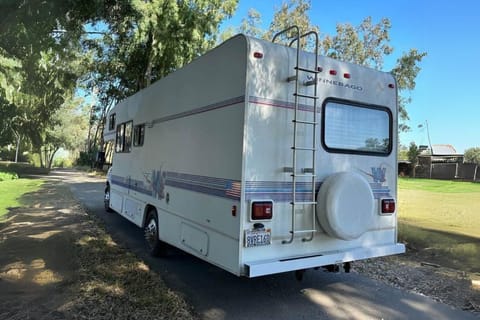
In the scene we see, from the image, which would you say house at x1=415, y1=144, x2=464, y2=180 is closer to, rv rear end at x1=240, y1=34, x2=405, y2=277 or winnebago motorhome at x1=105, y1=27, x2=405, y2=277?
winnebago motorhome at x1=105, y1=27, x2=405, y2=277

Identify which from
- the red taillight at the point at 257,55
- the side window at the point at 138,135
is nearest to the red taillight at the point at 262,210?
the red taillight at the point at 257,55

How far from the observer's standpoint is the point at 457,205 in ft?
52.5

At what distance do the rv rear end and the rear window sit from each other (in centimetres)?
1

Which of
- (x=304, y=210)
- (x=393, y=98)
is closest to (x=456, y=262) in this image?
(x=393, y=98)

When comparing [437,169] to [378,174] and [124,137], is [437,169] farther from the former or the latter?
[378,174]

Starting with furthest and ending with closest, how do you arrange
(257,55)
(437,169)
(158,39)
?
1. (437,169)
2. (158,39)
3. (257,55)

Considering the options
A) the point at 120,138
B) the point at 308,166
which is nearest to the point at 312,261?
the point at 308,166

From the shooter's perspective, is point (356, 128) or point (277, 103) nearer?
point (277, 103)

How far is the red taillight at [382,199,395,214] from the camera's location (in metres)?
5.26

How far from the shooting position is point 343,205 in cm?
454

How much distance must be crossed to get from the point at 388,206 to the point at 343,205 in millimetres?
1118

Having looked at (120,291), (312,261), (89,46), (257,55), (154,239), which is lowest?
(120,291)

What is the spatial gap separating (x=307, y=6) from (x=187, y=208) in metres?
16.0

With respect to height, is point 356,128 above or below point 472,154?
below
